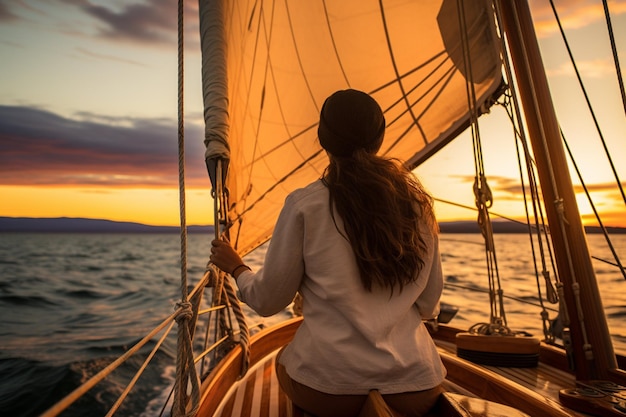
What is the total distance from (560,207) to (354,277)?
1.13 m

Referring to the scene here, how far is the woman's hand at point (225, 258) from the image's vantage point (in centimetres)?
123

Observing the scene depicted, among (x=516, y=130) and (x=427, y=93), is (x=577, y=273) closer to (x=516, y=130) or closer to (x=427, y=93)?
(x=516, y=130)

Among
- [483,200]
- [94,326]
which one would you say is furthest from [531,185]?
[94,326]

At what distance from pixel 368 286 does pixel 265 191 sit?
1.76 meters

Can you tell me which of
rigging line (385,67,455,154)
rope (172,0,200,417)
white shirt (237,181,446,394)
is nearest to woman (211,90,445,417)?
white shirt (237,181,446,394)

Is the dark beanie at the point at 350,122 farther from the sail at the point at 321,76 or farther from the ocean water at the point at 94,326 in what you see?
the sail at the point at 321,76

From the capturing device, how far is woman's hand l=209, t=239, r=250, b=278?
4.03 feet

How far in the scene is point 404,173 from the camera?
1.12m

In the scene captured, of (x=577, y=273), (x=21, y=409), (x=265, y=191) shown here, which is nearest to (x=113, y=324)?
(x=21, y=409)

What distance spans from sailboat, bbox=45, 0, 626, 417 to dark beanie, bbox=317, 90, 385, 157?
22.1 inches

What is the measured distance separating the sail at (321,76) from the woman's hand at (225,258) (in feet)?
4.08

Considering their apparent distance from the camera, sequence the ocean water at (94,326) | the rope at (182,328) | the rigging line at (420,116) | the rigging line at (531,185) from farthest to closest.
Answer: the ocean water at (94,326) → the rigging line at (420,116) → the rigging line at (531,185) → the rope at (182,328)

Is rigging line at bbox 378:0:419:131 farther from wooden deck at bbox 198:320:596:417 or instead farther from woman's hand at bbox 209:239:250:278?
woman's hand at bbox 209:239:250:278

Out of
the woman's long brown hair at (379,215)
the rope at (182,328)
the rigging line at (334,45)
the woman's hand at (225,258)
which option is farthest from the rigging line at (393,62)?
the woman's hand at (225,258)
